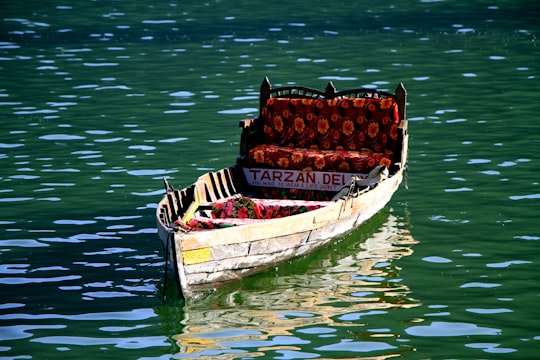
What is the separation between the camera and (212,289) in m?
11.6

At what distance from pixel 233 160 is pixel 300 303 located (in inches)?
263

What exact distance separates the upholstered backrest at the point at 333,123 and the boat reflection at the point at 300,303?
2.05 metres

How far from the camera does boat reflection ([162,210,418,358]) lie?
Result: 1034 cm

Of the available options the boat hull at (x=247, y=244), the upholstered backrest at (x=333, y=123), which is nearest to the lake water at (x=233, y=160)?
the boat hull at (x=247, y=244)

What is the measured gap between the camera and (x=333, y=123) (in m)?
15.3

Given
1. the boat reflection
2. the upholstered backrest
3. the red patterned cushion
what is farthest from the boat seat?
the upholstered backrest

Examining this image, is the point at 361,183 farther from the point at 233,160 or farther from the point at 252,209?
the point at 233,160

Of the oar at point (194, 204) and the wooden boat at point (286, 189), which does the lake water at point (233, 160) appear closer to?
the wooden boat at point (286, 189)

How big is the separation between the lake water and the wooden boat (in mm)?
446

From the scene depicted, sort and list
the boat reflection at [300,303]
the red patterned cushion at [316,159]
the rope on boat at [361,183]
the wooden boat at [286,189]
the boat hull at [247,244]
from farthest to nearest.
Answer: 1. the red patterned cushion at [316,159]
2. the rope on boat at [361,183]
3. the wooden boat at [286,189]
4. the boat hull at [247,244]
5. the boat reflection at [300,303]

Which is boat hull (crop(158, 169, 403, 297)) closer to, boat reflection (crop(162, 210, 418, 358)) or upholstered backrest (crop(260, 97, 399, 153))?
boat reflection (crop(162, 210, 418, 358))

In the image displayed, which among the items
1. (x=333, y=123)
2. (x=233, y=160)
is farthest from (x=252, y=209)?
(x=233, y=160)

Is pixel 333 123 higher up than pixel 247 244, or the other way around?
pixel 333 123

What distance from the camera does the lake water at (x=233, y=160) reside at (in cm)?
1062
